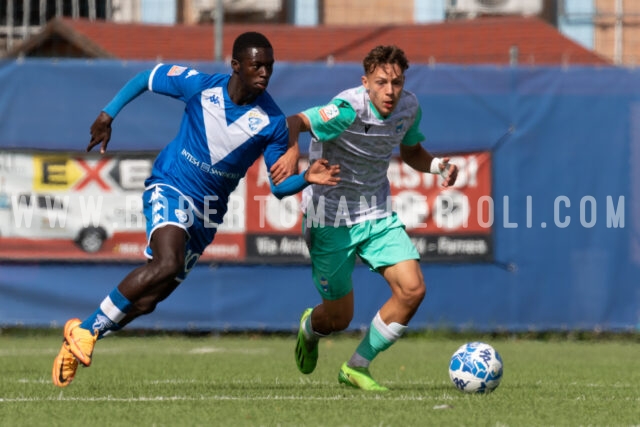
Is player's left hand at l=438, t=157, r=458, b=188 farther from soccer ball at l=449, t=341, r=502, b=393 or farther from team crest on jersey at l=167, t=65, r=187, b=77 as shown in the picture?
team crest on jersey at l=167, t=65, r=187, b=77

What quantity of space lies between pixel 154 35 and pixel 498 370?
1186 centimetres

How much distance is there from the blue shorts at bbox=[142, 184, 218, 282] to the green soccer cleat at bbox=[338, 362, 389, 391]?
4.28 feet

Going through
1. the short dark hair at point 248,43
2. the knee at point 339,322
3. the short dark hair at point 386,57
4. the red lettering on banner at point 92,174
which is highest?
the short dark hair at point 248,43

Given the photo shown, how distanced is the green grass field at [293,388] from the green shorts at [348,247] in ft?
2.37

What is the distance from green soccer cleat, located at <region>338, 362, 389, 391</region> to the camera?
820cm

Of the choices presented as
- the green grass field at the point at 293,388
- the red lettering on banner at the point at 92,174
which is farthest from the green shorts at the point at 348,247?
the red lettering on banner at the point at 92,174

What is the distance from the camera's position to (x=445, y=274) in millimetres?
13586

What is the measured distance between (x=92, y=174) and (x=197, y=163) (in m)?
5.85

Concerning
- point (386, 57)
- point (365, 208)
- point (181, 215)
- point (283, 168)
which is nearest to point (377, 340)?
point (365, 208)

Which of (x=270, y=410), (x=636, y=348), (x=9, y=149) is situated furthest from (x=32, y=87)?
(x=270, y=410)

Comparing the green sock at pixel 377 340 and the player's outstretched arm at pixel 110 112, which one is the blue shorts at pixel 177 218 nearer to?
the player's outstretched arm at pixel 110 112

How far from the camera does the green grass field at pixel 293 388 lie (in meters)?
6.57

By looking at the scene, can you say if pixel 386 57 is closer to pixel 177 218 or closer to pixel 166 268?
pixel 177 218

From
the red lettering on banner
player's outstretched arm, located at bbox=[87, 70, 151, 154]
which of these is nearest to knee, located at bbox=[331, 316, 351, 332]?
player's outstretched arm, located at bbox=[87, 70, 151, 154]
